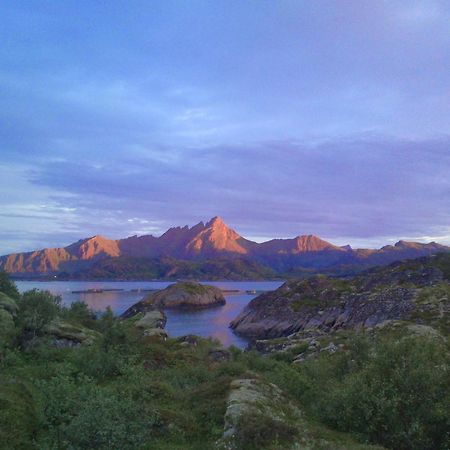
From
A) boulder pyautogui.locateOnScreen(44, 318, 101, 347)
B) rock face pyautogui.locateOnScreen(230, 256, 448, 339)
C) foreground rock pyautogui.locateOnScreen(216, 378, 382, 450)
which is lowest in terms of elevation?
Result: rock face pyautogui.locateOnScreen(230, 256, 448, 339)

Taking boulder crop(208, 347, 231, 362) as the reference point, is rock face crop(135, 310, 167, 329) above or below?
below

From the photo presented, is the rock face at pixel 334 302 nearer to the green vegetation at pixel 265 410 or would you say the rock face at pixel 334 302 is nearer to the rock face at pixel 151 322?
the rock face at pixel 151 322

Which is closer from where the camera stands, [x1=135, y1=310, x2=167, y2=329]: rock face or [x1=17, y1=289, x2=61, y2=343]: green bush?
[x1=17, y1=289, x2=61, y2=343]: green bush

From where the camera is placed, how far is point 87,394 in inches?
531

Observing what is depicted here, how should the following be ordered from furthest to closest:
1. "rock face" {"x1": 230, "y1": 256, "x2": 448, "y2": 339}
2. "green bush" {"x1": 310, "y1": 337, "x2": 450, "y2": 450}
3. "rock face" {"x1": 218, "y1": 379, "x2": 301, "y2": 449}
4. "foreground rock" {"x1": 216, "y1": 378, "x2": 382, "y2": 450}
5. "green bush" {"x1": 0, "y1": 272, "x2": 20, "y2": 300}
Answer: "rock face" {"x1": 230, "y1": 256, "x2": 448, "y2": 339} < "green bush" {"x1": 0, "y1": 272, "x2": 20, "y2": 300} < "green bush" {"x1": 310, "y1": 337, "x2": 450, "y2": 450} < "rock face" {"x1": 218, "y1": 379, "x2": 301, "y2": 449} < "foreground rock" {"x1": 216, "y1": 378, "x2": 382, "y2": 450}

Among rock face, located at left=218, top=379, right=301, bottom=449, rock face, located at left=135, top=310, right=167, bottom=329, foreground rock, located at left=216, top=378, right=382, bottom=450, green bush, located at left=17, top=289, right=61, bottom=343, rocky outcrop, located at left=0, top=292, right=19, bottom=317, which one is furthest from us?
rock face, located at left=135, top=310, right=167, bottom=329

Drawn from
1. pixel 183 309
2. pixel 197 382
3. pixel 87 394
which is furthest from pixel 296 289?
pixel 87 394

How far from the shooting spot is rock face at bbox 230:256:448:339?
90.4 meters

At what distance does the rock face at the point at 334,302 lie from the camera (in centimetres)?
9038

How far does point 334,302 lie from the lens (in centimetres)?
11719

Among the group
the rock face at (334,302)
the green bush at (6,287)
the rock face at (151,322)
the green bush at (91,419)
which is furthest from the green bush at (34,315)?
the rock face at (334,302)

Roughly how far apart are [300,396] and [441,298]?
67.4m

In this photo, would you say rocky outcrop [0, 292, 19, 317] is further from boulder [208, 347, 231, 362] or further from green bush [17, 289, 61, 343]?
boulder [208, 347, 231, 362]

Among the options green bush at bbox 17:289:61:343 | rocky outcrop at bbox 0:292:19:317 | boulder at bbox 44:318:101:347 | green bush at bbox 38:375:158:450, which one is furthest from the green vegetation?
rocky outcrop at bbox 0:292:19:317
